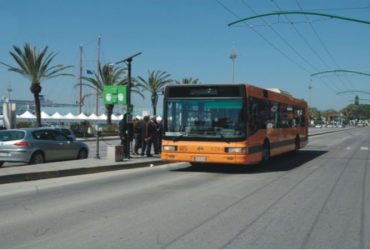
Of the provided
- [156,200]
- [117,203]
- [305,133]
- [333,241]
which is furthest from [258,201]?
[305,133]

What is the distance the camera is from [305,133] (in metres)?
27.6

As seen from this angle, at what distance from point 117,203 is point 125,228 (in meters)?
2.38

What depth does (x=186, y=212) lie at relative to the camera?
9.20m

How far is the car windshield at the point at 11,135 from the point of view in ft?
59.4

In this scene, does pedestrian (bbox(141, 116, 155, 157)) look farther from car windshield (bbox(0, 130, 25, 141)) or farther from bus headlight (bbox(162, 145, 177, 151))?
car windshield (bbox(0, 130, 25, 141))

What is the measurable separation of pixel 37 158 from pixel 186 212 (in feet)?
34.3

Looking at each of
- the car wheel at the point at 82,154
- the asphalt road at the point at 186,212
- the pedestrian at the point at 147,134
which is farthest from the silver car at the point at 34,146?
the asphalt road at the point at 186,212

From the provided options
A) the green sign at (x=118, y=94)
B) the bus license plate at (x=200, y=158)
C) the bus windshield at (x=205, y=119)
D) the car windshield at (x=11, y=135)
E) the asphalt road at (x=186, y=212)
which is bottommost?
the asphalt road at (x=186, y=212)

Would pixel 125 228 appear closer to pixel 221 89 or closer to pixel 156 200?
pixel 156 200

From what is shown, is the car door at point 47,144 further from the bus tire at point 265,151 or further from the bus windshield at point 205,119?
the bus tire at point 265,151

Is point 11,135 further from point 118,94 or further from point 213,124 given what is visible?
point 213,124

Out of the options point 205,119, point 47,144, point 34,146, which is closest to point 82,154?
point 47,144

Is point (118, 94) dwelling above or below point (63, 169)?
above

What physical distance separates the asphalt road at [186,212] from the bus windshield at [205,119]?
1.47 metres
